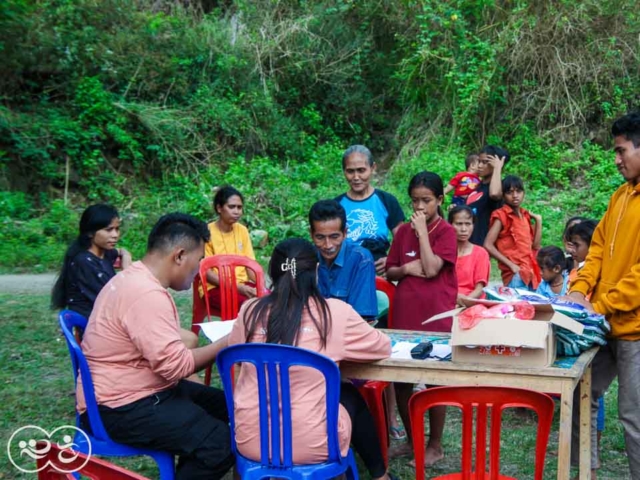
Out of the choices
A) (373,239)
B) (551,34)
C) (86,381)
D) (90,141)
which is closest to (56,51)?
(90,141)

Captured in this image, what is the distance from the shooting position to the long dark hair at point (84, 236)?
15.8 ft

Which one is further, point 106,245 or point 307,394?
point 106,245

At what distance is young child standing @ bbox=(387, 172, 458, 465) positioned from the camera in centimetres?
419

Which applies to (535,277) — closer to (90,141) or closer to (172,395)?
(172,395)

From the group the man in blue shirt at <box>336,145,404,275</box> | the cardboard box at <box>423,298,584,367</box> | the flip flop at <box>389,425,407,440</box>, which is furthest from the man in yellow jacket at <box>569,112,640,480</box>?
the man in blue shirt at <box>336,145,404,275</box>

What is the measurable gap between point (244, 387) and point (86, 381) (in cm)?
72

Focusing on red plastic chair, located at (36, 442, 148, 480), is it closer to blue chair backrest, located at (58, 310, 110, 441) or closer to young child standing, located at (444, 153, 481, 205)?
blue chair backrest, located at (58, 310, 110, 441)

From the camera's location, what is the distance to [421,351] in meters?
3.40

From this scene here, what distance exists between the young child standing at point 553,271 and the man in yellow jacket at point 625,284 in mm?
1566

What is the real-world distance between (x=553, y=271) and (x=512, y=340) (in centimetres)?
238

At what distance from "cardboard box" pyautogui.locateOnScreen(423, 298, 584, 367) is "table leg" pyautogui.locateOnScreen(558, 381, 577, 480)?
0.46 feet

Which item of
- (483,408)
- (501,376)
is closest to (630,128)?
(501,376)

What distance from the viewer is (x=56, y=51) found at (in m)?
13.4

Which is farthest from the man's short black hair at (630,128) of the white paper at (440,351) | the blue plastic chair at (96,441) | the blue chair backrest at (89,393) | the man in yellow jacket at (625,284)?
the blue chair backrest at (89,393)
